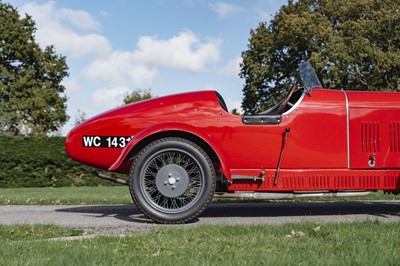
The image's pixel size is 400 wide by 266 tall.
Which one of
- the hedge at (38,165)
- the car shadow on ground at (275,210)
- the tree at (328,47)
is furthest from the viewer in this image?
the tree at (328,47)

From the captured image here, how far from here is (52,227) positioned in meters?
5.08

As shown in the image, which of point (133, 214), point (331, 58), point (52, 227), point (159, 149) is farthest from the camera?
point (331, 58)

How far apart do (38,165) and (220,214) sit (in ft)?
56.1

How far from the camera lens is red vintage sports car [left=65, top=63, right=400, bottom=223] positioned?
5473mm

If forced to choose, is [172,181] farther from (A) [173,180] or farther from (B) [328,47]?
(B) [328,47]

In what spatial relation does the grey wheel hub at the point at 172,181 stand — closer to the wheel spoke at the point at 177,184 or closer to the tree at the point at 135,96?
the wheel spoke at the point at 177,184

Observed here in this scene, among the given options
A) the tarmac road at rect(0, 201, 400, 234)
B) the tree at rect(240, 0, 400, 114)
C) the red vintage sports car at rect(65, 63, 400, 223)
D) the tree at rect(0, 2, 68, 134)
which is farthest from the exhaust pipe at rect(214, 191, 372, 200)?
the tree at rect(0, 2, 68, 134)

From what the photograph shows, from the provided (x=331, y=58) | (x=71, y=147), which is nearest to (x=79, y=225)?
Result: (x=71, y=147)

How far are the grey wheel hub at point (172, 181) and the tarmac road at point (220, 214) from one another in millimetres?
362

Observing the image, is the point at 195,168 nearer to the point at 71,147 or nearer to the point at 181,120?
the point at 181,120

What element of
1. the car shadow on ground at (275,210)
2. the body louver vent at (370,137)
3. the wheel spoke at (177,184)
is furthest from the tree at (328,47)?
the wheel spoke at (177,184)

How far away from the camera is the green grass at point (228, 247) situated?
3320mm

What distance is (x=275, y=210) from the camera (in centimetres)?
663

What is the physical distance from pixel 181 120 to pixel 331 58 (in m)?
26.2
